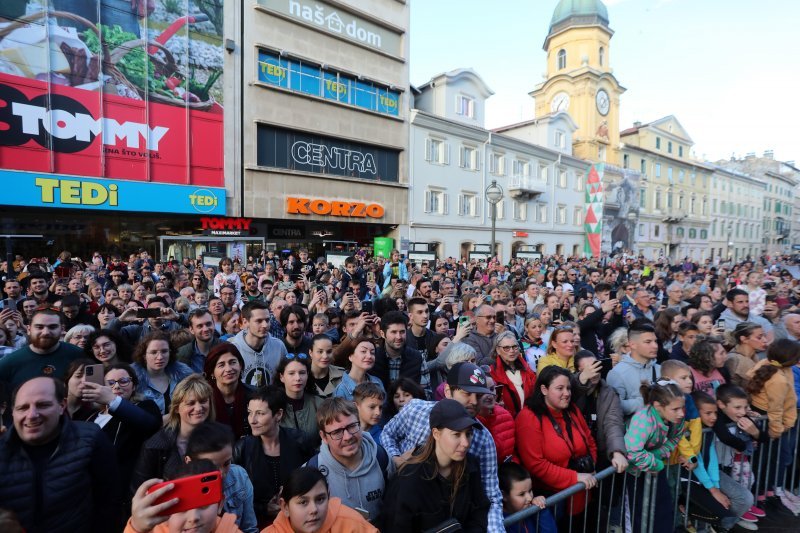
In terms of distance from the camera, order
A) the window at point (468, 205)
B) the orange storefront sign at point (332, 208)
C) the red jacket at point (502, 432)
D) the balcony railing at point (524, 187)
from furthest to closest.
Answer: the balcony railing at point (524, 187) < the window at point (468, 205) < the orange storefront sign at point (332, 208) < the red jacket at point (502, 432)

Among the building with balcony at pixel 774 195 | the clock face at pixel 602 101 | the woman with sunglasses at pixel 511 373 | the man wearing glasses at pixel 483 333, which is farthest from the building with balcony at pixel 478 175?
the building with balcony at pixel 774 195

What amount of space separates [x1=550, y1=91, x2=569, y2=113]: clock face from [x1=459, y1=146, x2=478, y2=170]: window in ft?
53.0

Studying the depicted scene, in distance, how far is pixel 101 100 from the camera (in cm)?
1680

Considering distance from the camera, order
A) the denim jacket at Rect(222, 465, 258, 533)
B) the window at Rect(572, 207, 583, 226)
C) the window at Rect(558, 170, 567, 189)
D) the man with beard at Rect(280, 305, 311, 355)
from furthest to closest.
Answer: the window at Rect(572, 207, 583, 226)
the window at Rect(558, 170, 567, 189)
the man with beard at Rect(280, 305, 311, 355)
the denim jacket at Rect(222, 465, 258, 533)

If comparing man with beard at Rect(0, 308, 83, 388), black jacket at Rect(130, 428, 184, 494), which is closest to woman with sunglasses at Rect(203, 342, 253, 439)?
black jacket at Rect(130, 428, 184, 494)

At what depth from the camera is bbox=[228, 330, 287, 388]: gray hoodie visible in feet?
14.5

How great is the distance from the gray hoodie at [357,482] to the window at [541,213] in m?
35.7

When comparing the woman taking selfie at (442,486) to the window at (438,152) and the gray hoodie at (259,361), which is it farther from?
the window at (438,152)

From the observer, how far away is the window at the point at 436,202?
2794 cm

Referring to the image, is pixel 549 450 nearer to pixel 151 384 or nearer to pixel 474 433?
pixel 474 433

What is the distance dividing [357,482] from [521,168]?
34.5 metres

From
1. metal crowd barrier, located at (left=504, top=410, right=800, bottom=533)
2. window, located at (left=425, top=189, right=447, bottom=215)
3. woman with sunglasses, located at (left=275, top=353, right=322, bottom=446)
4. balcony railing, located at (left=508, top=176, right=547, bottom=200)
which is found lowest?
metal crowd barrier, located at (left=504, top=410, right=800, bottom=533)

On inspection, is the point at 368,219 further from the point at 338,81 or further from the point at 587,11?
the point at 587,11

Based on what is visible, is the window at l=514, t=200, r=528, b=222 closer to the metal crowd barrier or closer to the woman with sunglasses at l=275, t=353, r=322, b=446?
the metal crowd barrier
